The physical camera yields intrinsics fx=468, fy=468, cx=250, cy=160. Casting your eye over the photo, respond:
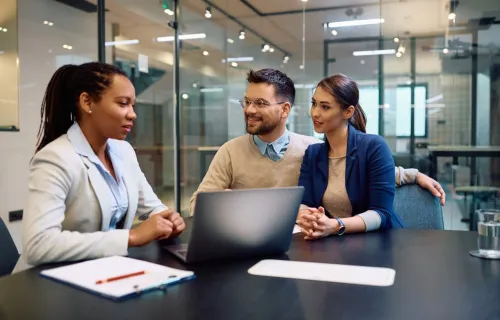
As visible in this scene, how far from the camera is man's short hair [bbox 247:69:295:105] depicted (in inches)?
85.4

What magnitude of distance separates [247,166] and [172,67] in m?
3.60

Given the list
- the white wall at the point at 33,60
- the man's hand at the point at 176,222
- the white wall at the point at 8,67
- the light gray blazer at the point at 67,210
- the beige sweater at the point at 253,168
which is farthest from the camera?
the white wall at the point at 33,60

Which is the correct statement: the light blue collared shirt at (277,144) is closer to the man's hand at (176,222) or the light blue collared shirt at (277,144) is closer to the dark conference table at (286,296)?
the man's hand at (176,222)

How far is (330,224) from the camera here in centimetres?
154

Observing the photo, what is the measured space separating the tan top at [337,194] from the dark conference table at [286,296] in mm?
620

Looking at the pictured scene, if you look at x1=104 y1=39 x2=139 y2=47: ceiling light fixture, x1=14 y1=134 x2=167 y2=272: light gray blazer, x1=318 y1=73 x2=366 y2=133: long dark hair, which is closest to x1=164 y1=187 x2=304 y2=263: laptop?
x1=14 y1=134 x2=167 y2=272: light gray blazer

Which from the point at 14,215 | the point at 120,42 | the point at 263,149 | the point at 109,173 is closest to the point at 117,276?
the point at 109,173

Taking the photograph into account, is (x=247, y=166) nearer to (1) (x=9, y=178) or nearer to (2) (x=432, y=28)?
(1) (x=9, y=178)

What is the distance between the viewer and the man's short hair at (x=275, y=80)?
2168mm

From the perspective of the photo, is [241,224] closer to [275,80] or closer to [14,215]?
[275,80]

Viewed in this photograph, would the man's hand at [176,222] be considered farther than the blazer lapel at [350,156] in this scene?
No

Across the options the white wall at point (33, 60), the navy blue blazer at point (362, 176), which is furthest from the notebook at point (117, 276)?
the white wall at point (33, 60)

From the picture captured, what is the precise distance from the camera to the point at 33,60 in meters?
4.02

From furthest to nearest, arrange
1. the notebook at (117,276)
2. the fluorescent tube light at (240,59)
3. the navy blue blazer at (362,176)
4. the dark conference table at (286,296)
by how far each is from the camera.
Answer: the fluorescent tube light at (240,59) < the navy blue blazer at (362,176) < the notebook at (117,276) < the dark conference table at (286,296)
